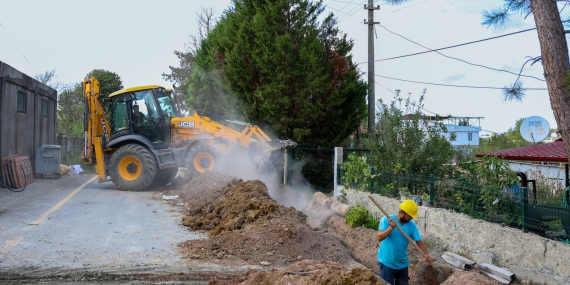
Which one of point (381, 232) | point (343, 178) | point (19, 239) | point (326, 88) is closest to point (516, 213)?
point (381, 232)

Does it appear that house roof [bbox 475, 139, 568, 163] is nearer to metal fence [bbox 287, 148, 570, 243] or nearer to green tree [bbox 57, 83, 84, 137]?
metal fence [bbox 287, 148, 570, 243]

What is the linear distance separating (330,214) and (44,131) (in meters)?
16.6

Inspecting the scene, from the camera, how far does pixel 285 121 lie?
1838 cm

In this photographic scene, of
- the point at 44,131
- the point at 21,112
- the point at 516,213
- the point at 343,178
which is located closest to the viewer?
the point at 516,213

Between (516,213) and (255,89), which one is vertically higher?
(255,89)

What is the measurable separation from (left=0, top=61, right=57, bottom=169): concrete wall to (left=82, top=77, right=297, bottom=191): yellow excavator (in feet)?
9.63

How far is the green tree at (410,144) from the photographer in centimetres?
1299

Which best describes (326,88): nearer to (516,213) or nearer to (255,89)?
(255,89)

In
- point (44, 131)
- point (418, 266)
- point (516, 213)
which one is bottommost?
point (418, 266)

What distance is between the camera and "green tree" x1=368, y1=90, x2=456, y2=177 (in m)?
13.0

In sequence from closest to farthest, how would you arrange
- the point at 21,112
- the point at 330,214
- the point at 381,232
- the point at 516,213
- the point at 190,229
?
the point at 381,232, the point at 516,213, the point at 190,229, the point at 330,214, the point at 21,112

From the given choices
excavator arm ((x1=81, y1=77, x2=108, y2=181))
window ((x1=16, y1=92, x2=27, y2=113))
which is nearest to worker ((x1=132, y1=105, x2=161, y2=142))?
excavator arm ((x1=81, y1=77, x2=108, y2=181))

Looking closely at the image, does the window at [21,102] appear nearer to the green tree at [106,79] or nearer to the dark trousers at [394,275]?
the green tree at [106,79]

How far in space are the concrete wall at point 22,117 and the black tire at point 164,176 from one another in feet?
17.4
